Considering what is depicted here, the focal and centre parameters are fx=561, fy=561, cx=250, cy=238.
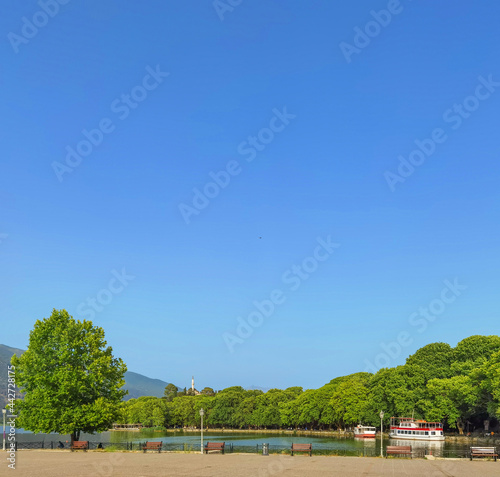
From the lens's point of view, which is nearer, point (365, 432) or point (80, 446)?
point (80, 446)

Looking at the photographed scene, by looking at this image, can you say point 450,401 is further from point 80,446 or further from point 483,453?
point 80,446

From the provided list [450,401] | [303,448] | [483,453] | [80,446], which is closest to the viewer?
[483,453]

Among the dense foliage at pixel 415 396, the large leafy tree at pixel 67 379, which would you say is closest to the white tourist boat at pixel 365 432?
the dense foliage at pixel 415 396

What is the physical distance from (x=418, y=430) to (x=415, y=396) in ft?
36.5

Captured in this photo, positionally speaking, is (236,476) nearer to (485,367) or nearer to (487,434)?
(485,367)

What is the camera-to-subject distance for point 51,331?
5900 centimetres

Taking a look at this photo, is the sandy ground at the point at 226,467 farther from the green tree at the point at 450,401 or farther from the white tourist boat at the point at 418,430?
the white tourist boat at the point at 418,430

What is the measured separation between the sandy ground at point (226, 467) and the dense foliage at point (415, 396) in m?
17.6

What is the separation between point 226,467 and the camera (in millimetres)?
37781

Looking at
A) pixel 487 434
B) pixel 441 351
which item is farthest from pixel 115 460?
pixel 441 351

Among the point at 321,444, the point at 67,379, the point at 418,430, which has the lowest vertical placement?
the point at 321,444

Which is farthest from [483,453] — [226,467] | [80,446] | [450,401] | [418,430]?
[450,401]

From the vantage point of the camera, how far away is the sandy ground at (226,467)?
33.8 m

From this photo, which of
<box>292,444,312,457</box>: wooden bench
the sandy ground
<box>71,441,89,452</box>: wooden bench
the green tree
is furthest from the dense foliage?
<box>292,444,312,457</box>: wooden bench
